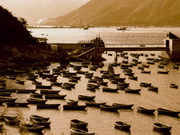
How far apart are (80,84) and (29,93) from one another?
15414 mm

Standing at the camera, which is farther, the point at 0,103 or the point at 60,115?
the point at 0,103

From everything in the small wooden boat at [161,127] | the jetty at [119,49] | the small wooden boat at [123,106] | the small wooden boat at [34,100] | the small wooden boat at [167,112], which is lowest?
the small wooden boat at [161,127]

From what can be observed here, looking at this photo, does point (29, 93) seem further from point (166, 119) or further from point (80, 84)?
point (166, 119)

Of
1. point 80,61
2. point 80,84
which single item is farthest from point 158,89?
point 80,61

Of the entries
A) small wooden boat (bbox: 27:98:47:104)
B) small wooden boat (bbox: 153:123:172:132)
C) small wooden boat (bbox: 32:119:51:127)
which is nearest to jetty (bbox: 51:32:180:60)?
small wooden boat (bbox: 27:98:47:104)

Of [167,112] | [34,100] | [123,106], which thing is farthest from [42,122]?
[167,112]

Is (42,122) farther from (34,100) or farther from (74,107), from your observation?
(34,100)

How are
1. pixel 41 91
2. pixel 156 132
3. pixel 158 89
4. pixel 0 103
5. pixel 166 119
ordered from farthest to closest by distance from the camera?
pixel 158 89, pixel 41 91, pixel 0 103, pixel 166 119, pixel 156 132

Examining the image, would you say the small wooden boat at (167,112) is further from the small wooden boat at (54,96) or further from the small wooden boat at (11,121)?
the small wooden boat at (11,121)

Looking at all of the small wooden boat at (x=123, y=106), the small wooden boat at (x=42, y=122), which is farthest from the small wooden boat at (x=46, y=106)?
the small wooden boat at (x=123, y=106)

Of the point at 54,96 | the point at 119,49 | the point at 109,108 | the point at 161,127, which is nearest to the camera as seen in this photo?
the point at 161,127

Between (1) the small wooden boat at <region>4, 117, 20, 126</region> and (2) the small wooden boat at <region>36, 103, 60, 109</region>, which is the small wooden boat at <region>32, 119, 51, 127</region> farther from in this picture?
(2) the small wooden boat at <region>36, 103, 60, 109</region>

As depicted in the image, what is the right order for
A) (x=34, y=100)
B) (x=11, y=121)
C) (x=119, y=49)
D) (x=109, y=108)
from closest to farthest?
(x=11, y=121) → (x=109, y=108) → (x=34, y=100) → (x=119, y=49)

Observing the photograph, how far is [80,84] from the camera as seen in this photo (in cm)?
8662
